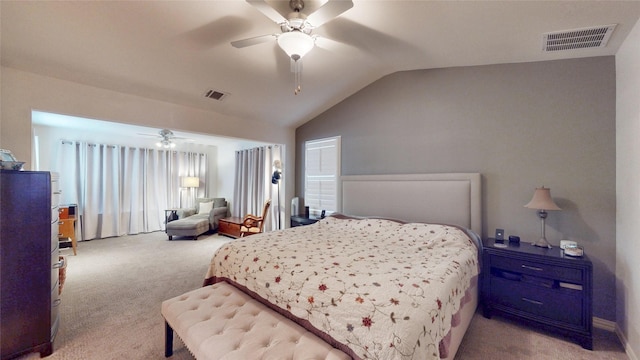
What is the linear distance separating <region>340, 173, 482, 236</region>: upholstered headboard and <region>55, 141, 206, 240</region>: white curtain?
16.8 feet

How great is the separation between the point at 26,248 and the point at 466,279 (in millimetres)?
3421

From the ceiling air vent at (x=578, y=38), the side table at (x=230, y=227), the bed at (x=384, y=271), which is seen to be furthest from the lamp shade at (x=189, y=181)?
the ceiling air vent at (x=578, y=38)

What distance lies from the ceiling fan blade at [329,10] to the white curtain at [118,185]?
609cm

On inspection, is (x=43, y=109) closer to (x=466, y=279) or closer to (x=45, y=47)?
(x=45, y=47)

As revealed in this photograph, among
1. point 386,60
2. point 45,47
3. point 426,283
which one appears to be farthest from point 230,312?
point 386,60

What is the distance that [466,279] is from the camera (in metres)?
2.03

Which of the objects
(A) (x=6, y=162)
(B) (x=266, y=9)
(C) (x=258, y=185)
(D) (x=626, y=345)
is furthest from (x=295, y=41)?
(C) (x=258, y=185)

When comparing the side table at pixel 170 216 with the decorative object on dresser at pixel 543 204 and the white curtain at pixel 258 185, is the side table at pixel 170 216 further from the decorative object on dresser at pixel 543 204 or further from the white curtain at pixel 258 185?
the decorative object on dresser at pixel 543 204

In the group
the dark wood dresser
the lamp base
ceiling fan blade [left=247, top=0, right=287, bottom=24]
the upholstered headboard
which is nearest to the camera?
ceiling fan blade [left=247, top=0, right=287, bottom=24]

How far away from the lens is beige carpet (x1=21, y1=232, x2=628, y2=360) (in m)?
1.96

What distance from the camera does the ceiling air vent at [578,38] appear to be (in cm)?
201

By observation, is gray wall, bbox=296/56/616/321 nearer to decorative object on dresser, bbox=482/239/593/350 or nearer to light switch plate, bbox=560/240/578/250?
light switch plate, bbox=560/240/578/250

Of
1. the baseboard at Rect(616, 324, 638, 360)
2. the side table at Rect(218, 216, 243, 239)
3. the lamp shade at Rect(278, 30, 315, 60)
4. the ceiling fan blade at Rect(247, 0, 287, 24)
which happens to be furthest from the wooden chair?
the baseboard at Rect(616, 324, 638, 360)

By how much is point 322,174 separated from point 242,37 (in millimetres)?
2553
